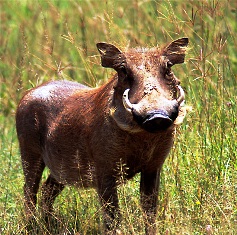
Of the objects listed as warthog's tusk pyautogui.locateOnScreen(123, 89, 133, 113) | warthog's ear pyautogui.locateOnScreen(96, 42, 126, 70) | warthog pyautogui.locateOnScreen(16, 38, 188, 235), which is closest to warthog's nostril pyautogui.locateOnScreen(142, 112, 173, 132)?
warthog pyautogui.locateOnScreen(16, 38, 188, 235)

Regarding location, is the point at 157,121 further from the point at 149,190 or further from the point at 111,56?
the point at 149,190

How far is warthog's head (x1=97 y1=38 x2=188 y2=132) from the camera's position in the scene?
13.9ft

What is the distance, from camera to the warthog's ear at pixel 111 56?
188 inches

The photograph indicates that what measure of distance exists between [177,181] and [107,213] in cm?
82

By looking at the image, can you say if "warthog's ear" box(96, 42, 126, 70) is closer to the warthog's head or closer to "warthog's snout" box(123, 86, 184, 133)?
the warthog's head

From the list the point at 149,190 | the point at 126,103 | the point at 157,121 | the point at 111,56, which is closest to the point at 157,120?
the point at 157,121

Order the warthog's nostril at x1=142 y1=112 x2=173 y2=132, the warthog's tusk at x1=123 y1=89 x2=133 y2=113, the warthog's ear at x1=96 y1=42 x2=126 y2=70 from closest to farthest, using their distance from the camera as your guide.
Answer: the warthog's nostril at x1=142 y1=112 x2=173 y2=132 → the warthog's tusk at x1=123 y1=89 x2=133 y2=113 → the warthog's ear at x1=96 y1=42 x2=126 y2=70

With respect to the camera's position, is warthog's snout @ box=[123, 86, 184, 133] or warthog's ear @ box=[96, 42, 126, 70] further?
warthog's ear @ box=[96, 42, 126, 70]

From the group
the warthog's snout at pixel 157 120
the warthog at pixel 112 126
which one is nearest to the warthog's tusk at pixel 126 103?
the warthog at pixel 112 126

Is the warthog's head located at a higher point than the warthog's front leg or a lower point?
higher

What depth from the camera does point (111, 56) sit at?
4.84 m

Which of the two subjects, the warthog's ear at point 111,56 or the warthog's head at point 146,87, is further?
the warthog's ear at point 111,56

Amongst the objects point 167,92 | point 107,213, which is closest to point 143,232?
point 107,213

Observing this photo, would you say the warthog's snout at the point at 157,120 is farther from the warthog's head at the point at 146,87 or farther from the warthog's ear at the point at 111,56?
the warthog's ear at the point at 111,56
